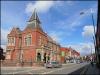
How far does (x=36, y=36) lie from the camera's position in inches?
2648

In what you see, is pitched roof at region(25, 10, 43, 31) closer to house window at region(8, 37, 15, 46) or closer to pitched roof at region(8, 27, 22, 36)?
pitched roof at region(8, 27, 22, 36)

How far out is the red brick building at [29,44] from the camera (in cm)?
6584

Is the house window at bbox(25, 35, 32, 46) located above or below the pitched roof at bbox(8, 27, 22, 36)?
below

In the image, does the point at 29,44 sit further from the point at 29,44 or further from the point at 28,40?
the point at 28,40

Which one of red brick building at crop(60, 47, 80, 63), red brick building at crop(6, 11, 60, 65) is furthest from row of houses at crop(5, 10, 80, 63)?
red brick building at crop(60, 47, 80, 63)

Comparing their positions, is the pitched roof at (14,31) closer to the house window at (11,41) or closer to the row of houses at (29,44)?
the row of houses at (29,44)

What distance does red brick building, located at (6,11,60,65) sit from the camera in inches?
2592

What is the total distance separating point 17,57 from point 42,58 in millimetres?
9244

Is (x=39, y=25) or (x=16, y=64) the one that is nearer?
(x=16, y=64)

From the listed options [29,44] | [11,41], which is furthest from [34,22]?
[11,41]

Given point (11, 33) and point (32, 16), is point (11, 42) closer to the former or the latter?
point (11, 33)

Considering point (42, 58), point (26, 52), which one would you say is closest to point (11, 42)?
point (26, 52)

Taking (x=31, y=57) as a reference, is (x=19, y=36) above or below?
above

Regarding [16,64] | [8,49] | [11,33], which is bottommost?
[16,64]
